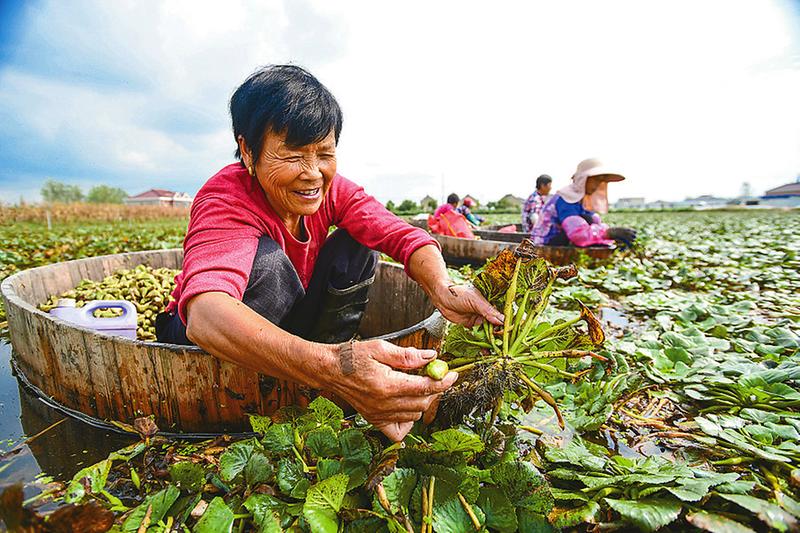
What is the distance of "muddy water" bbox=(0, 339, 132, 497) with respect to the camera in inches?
54.3

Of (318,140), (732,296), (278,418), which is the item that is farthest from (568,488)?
(732,296)

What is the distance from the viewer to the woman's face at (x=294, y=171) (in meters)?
1.49

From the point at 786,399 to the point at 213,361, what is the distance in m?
2.19

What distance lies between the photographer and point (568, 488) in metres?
1.23

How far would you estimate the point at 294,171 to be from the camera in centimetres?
150

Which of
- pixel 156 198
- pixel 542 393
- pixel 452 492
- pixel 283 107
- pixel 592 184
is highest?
pixel 156 198

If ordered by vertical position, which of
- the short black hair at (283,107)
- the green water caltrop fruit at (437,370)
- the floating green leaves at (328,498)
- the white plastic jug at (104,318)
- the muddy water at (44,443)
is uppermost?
the short black hair at (283,107)

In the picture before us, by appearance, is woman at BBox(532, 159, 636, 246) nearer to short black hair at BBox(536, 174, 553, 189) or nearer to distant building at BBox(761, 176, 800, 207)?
short black hair at BBox(536, 174, 553, 189)

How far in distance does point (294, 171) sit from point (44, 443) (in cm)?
147

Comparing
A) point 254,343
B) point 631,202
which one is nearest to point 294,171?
point 254,343

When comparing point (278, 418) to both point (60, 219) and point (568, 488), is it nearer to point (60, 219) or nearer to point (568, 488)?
point (568, 488)

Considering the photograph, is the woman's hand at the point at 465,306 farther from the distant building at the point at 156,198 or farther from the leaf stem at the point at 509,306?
the distant building at the point at 156,198

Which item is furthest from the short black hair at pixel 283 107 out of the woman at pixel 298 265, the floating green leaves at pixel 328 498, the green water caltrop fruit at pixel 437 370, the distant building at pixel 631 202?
the distant building at pixel 631 202

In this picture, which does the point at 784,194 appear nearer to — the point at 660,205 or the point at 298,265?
the point at 660,205
